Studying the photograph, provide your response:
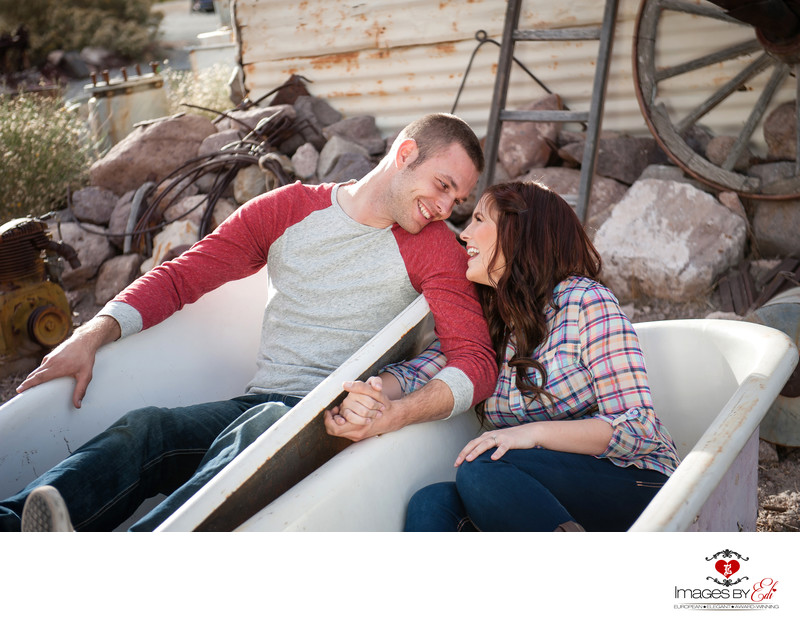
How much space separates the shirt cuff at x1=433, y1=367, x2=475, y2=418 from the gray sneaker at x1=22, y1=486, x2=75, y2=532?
902 mm

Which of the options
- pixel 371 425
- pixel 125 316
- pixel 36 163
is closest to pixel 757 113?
pixel 371 425

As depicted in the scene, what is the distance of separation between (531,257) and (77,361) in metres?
1.22

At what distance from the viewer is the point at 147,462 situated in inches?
76.0

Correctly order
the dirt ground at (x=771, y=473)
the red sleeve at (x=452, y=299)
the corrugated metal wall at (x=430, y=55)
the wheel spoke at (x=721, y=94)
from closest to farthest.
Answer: the red sleeve at (x=452, y=299)
the dirt ground at (x=771, y=473)
the wheel spoke at (x=721, y=94)
the corrugated metal wall at (x=430, y=55)

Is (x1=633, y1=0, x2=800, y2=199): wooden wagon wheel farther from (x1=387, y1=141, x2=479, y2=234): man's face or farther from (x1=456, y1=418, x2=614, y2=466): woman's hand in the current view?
(x1=456, y1=418, x2=614, y2=466): woman's hand

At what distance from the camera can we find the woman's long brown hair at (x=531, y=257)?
74.0 inches

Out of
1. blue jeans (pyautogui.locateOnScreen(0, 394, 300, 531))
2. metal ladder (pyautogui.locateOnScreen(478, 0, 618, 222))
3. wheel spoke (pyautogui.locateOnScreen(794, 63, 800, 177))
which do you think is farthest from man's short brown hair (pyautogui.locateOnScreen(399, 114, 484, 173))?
wheel spoke (pyautogui.locateOnScreen(794, 63, 800, 177))

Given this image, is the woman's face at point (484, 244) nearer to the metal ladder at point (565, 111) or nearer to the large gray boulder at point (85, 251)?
the metal ladder at point (565, 111)

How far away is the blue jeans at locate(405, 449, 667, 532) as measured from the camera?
1.65m

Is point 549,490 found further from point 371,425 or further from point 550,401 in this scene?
point 371,425

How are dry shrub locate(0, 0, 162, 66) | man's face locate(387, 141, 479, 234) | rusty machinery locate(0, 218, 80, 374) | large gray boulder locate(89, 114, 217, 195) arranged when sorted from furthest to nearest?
1. dry shrub locate(0, 0, 162, 66)
2. large gray boulder locate(89, 114, 217, 195)
3. rusty machinery locate(0, 218, 80, 374)
4. man's face locate(387, 141, 479, 234)

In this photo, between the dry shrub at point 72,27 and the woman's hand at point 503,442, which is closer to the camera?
the woman's hand at point 503,442
